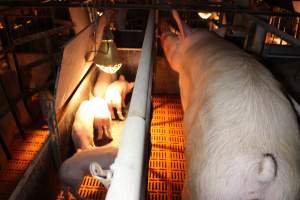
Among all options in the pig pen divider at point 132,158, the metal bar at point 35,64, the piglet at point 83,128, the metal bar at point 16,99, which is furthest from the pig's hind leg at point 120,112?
the pig pen divider at point 132,158

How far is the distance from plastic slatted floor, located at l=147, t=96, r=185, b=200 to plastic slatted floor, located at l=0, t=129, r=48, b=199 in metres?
1.07

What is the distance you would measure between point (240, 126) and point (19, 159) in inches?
95.4

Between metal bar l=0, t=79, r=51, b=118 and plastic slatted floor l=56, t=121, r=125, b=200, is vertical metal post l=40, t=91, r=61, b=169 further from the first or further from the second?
metal bar l=0, t=79, r=51, b=118

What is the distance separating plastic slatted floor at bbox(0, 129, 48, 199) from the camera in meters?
2.41

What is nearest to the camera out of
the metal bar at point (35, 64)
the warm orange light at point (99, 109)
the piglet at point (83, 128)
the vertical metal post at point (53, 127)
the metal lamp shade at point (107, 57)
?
the vertical metal post at point (53, 127)

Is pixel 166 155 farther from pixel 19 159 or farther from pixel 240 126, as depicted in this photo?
pixel 240 126

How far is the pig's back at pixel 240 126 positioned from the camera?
99 centimetres

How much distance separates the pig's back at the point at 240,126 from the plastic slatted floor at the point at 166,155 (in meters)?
1.17

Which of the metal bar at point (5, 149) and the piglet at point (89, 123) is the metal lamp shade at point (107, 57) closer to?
the piglet at point (89, 123)

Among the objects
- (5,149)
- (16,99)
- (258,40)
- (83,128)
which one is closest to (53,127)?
(83,128)

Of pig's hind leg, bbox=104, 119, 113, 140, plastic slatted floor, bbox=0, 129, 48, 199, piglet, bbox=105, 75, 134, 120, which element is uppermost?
piglet, bbox=105, 75, 134, 120

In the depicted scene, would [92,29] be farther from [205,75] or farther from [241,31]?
[241,31]

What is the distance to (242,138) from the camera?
3.37ft

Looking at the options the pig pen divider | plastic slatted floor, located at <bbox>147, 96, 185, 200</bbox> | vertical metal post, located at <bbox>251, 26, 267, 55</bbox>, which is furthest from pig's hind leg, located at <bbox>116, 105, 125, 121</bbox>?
the pig pen divider
